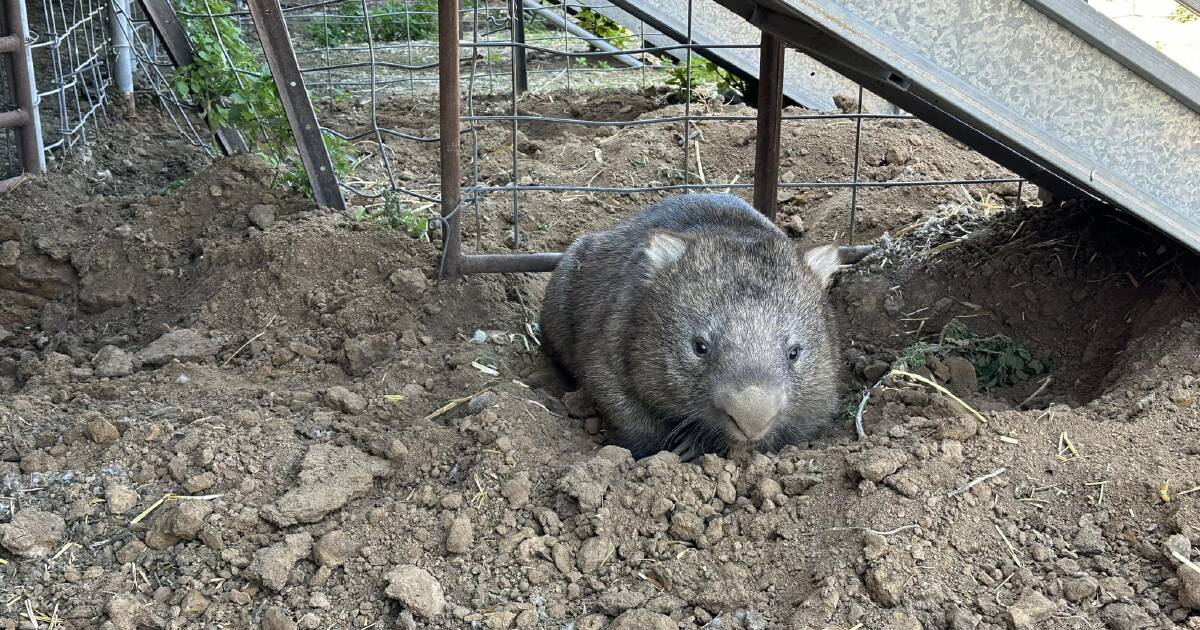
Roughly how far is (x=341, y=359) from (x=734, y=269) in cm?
175

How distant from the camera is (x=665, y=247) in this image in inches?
171

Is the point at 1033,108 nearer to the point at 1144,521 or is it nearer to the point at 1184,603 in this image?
the point at 1144,521

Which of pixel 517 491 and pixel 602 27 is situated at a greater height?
pixel 602 27

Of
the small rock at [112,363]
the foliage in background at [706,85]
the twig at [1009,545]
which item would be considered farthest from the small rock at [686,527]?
the foliage in background at [706,85]

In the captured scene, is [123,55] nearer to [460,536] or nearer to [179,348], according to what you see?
[179,348]

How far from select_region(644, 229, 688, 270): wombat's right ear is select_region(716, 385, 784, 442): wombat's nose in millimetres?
804

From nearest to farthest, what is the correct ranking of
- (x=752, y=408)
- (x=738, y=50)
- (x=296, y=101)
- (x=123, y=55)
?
(x=752, y=408)
(x=296, y=101)
(x=123, y=55)
(x=738, y=50)

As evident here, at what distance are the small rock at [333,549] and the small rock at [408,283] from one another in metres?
1.97

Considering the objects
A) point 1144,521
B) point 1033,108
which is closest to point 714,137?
point 1033,108

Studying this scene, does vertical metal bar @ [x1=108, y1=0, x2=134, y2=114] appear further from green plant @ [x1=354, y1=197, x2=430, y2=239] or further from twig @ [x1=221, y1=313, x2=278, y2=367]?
twig @ [x1=221, y1=313, x2=278, y2=367]

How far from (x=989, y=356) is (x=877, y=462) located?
1.53m

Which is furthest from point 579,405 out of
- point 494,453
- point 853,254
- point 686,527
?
point 853,254

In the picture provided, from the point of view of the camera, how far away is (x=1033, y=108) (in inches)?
134

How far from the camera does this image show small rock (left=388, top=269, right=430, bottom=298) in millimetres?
5113
